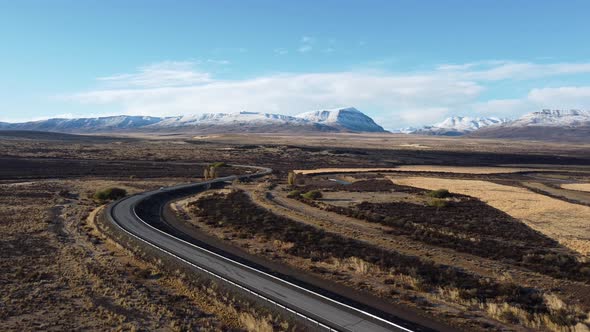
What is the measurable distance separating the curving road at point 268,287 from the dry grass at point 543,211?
23.8 meters

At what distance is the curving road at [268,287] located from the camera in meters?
20.3

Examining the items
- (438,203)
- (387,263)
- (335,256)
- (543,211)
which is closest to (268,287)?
(335,256)

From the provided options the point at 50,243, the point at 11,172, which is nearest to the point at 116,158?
the point at 11,172

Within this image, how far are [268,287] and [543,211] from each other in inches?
1564

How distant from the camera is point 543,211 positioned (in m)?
49.8

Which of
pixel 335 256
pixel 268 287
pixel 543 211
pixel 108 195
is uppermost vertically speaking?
pixel 268 287

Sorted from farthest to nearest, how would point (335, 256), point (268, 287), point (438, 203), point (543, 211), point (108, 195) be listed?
1. point (108, 195)
2. point (438, 203)
3. point (543, 211)
4. point (335, 256)
5. point (268, 287)

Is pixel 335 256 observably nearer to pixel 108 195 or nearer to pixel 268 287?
pixel 268 287

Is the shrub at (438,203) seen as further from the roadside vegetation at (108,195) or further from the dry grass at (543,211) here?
the roadside vegetation at (108,195)

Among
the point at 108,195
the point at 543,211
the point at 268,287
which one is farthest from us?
the point at 108,195

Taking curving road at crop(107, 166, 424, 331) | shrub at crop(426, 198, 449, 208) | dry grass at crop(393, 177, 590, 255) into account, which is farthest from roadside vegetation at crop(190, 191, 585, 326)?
shrub at crop(426, 198, 449, 208)

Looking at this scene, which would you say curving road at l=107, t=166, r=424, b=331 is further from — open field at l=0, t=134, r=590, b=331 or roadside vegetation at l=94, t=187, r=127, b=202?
roadside vegetation at l=94, t=187, r=127, b=202

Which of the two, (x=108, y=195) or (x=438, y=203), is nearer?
(x=438, y=203)

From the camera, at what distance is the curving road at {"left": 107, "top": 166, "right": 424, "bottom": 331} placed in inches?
798
